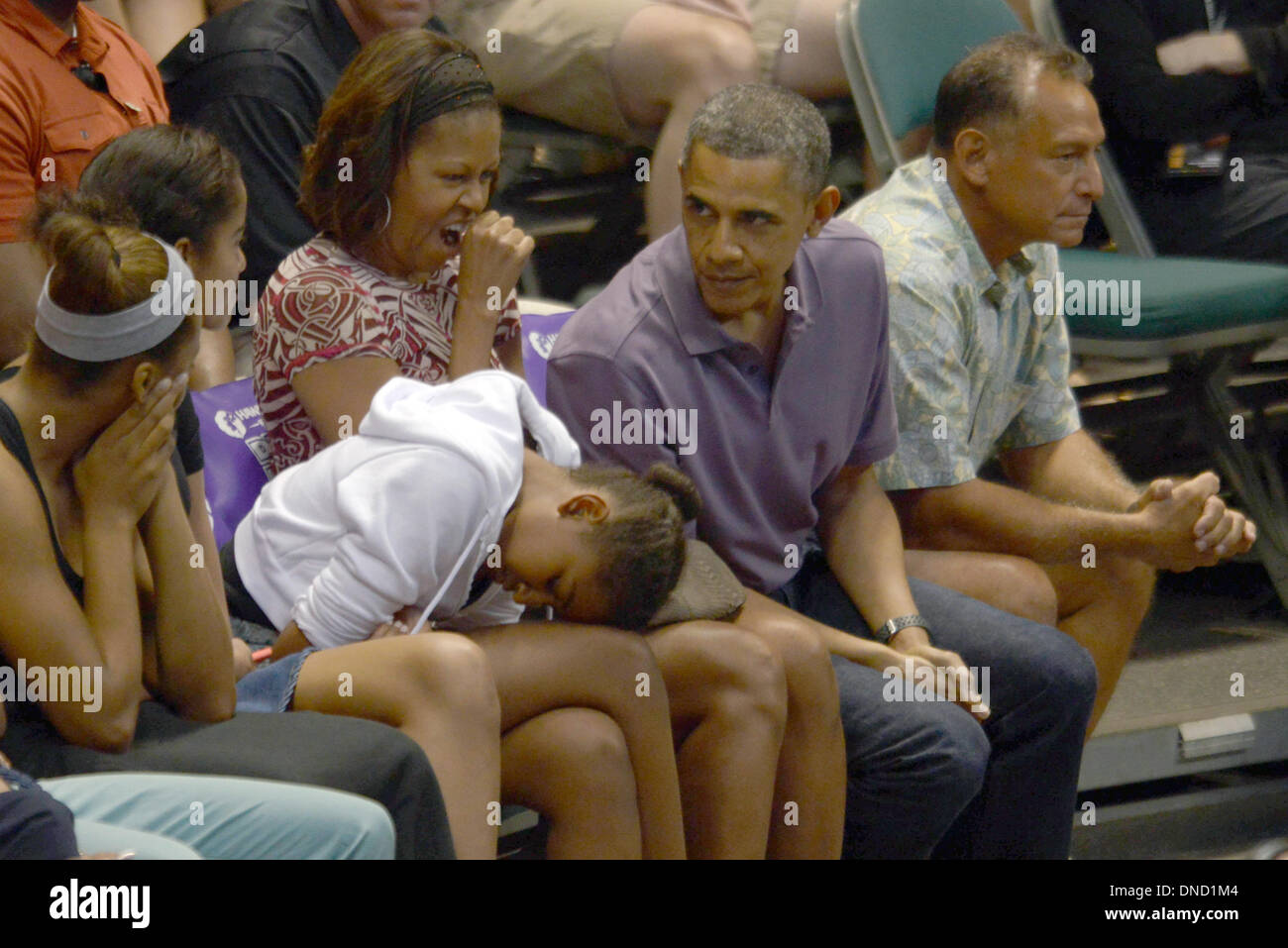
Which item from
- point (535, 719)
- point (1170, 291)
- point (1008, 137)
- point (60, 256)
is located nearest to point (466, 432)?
point (535, 719)

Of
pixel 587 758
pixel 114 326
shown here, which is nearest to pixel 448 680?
pixel 587 758

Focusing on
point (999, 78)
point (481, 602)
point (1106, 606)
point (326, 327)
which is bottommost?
point (1106, 606)

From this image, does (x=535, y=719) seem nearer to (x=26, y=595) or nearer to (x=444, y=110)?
(x=26, y=595)

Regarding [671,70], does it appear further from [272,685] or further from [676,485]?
[272,685]

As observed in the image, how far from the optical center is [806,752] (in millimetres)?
1986

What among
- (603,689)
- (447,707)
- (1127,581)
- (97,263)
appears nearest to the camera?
(97,263)

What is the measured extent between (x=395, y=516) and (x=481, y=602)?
222 mm

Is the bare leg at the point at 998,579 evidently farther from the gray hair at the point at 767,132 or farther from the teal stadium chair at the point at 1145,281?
the teal stadium chair at the point at 1145,281

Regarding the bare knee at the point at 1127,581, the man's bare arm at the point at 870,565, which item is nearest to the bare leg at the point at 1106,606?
the bare knee at the point at 1127,581

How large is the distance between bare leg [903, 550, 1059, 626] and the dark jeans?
0.15 ft

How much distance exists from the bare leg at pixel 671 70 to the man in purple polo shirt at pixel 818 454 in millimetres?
515

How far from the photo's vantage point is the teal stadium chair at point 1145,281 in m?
2.85

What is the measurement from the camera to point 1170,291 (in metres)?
2.89

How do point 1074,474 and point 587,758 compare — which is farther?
point 1074,474
